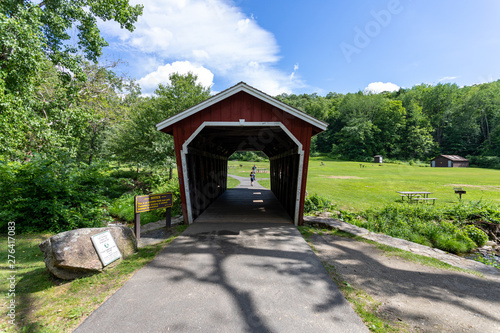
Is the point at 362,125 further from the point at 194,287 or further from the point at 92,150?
the point at 194,287

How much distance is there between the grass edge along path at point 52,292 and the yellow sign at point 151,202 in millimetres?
1476

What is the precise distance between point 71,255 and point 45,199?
12.1 feet

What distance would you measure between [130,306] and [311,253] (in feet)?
12.7

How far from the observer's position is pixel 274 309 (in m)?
2.99

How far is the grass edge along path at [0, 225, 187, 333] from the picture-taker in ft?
8.71

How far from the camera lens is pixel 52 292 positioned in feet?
10.9

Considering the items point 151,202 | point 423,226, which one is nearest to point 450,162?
point 423,226

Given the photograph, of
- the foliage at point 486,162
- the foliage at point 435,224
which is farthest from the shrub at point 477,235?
the foliage at point 486,162

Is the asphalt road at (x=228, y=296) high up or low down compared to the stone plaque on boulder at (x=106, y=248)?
down

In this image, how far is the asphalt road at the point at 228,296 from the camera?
8.81ft

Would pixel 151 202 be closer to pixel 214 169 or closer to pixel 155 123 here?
pixel 214 169

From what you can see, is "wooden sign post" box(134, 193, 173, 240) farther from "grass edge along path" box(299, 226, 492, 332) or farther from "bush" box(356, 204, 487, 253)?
"bush" box(356, 204, 487, 253)

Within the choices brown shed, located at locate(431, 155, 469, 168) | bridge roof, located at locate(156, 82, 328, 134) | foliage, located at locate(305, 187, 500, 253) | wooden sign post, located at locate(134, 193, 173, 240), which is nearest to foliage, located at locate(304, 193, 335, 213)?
foliage, located at locate(305, 187, 500, 253)

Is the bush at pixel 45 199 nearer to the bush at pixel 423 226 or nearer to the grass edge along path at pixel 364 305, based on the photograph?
the grass edge along path at pixel 364 305
